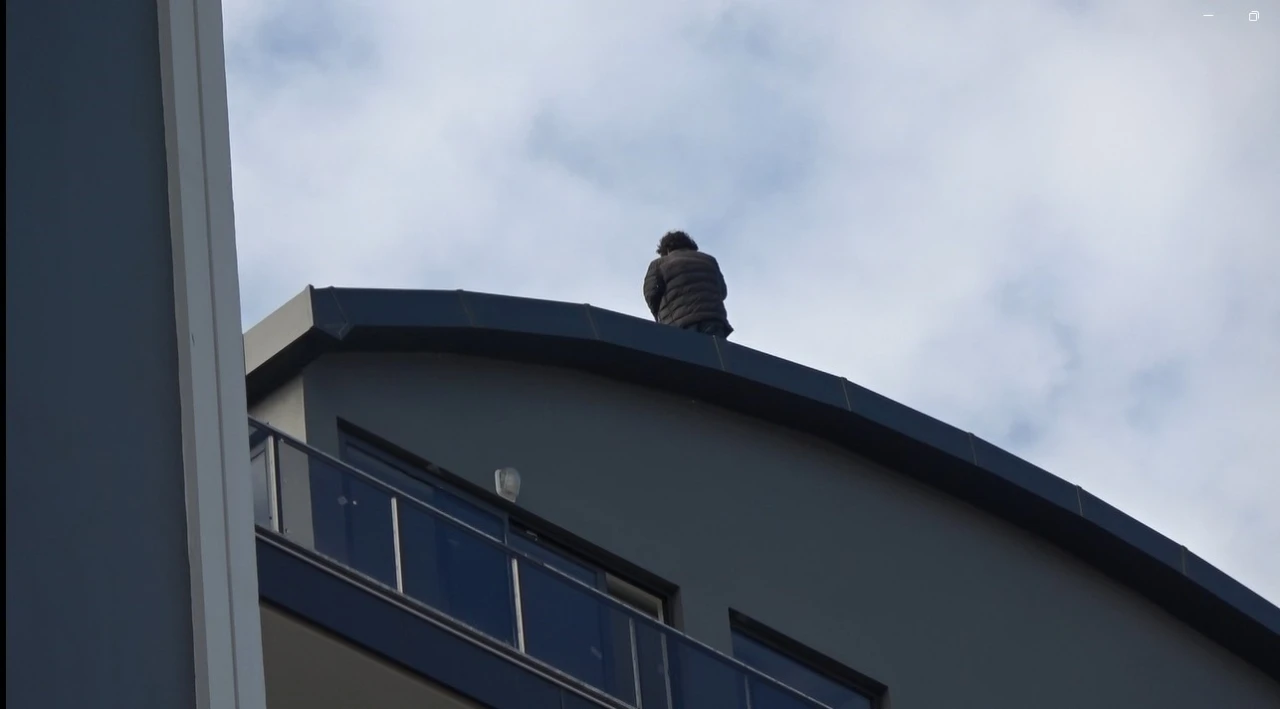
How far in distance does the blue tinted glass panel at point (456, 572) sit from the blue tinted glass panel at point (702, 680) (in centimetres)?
112

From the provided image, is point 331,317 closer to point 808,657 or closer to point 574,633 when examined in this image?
point 574,633

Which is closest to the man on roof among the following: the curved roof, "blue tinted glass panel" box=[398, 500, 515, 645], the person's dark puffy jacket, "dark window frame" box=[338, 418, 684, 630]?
the person's dark puffy jacket

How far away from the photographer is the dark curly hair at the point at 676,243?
61.1 ft

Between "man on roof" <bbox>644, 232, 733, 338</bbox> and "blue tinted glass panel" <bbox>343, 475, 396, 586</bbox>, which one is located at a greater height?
"man on roof" <bbox>644, 232, 733, 338</bbox>

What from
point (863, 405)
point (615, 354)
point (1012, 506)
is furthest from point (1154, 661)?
point (615, 354)

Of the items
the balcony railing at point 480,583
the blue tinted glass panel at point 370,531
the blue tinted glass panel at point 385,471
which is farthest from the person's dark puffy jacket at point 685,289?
the blue tinted glass panel at point 370,531

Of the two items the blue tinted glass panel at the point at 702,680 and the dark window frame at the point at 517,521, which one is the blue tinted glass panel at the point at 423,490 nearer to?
the dark window frame at the point at 517,521

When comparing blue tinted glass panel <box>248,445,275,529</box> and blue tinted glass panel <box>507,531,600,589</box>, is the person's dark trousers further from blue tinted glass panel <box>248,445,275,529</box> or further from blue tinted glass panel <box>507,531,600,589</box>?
blue tinted glass panel <box>248,445,275,529</box>

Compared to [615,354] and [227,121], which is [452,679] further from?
[227,121]

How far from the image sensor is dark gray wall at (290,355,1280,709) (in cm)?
1353

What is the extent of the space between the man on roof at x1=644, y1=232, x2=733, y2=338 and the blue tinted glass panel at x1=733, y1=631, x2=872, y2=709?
12.4 ft

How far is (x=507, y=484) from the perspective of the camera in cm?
1319

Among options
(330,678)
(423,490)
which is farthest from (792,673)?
(330,678)

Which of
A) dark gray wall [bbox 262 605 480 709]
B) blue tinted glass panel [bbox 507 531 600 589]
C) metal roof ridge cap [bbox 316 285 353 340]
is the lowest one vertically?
dark gray wall [bbox 262 605 480 709]
